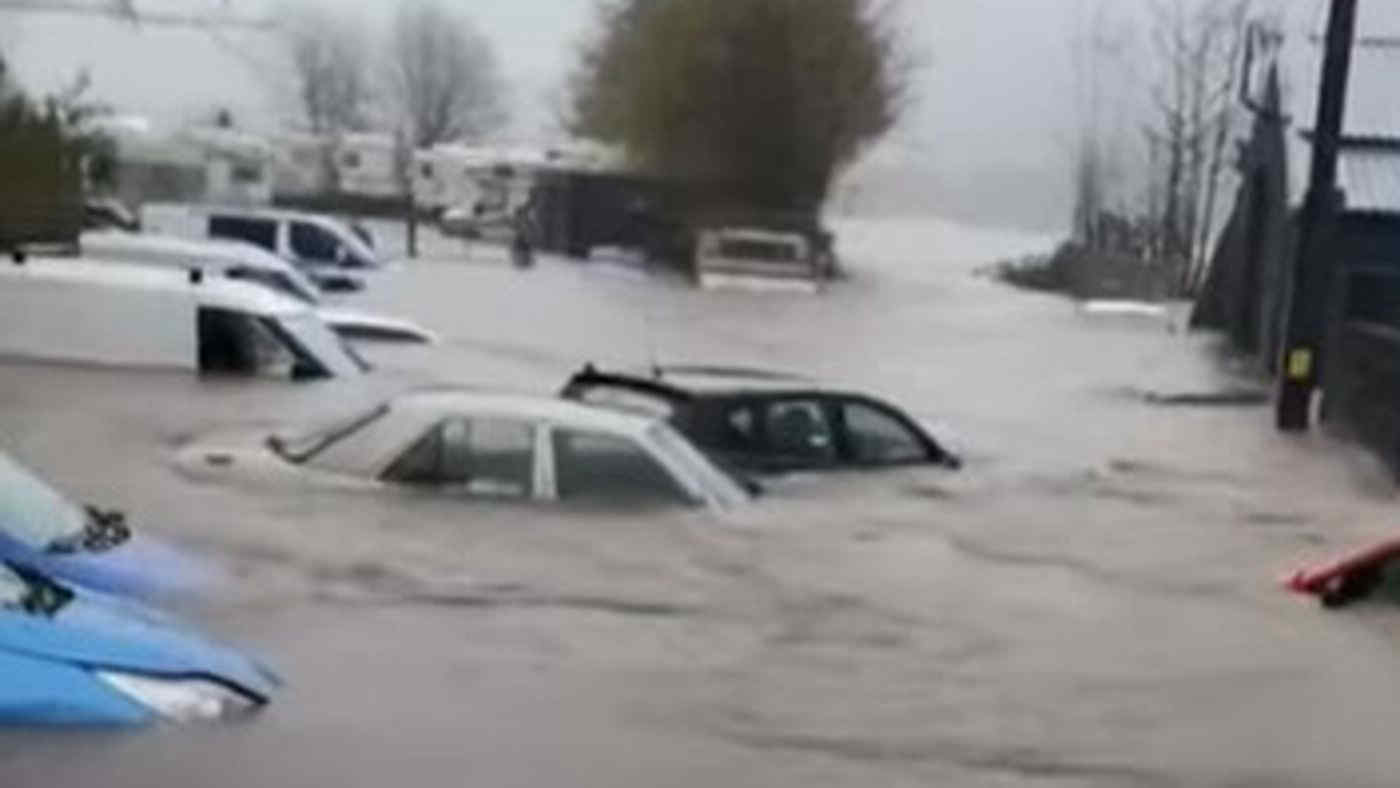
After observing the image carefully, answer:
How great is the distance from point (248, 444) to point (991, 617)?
6205mm

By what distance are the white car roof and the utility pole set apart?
18.5 meters

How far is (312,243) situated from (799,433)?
33.7 metres

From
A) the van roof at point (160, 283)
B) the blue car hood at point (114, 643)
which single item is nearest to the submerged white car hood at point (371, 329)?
the van roof at point (160, 283)

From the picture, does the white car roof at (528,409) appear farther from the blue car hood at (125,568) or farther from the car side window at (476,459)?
the blue car hood at (125,568)

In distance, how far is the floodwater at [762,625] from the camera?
1069 cm

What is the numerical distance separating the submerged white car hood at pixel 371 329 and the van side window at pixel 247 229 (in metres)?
11.9

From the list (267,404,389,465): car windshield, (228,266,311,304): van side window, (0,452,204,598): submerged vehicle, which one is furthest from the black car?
(228,266,311,304): van side window

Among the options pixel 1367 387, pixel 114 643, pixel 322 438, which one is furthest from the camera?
pixel 1367 387

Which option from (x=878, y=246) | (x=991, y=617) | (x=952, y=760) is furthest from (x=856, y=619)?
(x=878, y=246)

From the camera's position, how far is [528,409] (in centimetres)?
1733

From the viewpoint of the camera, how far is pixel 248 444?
2069 cm

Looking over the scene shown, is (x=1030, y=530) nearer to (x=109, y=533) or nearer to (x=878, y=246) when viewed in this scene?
(x=109, y=533)

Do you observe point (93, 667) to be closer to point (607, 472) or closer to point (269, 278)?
point (607, 472)

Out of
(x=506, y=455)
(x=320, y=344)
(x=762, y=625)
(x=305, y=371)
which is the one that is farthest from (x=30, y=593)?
(x=320, y=344)
